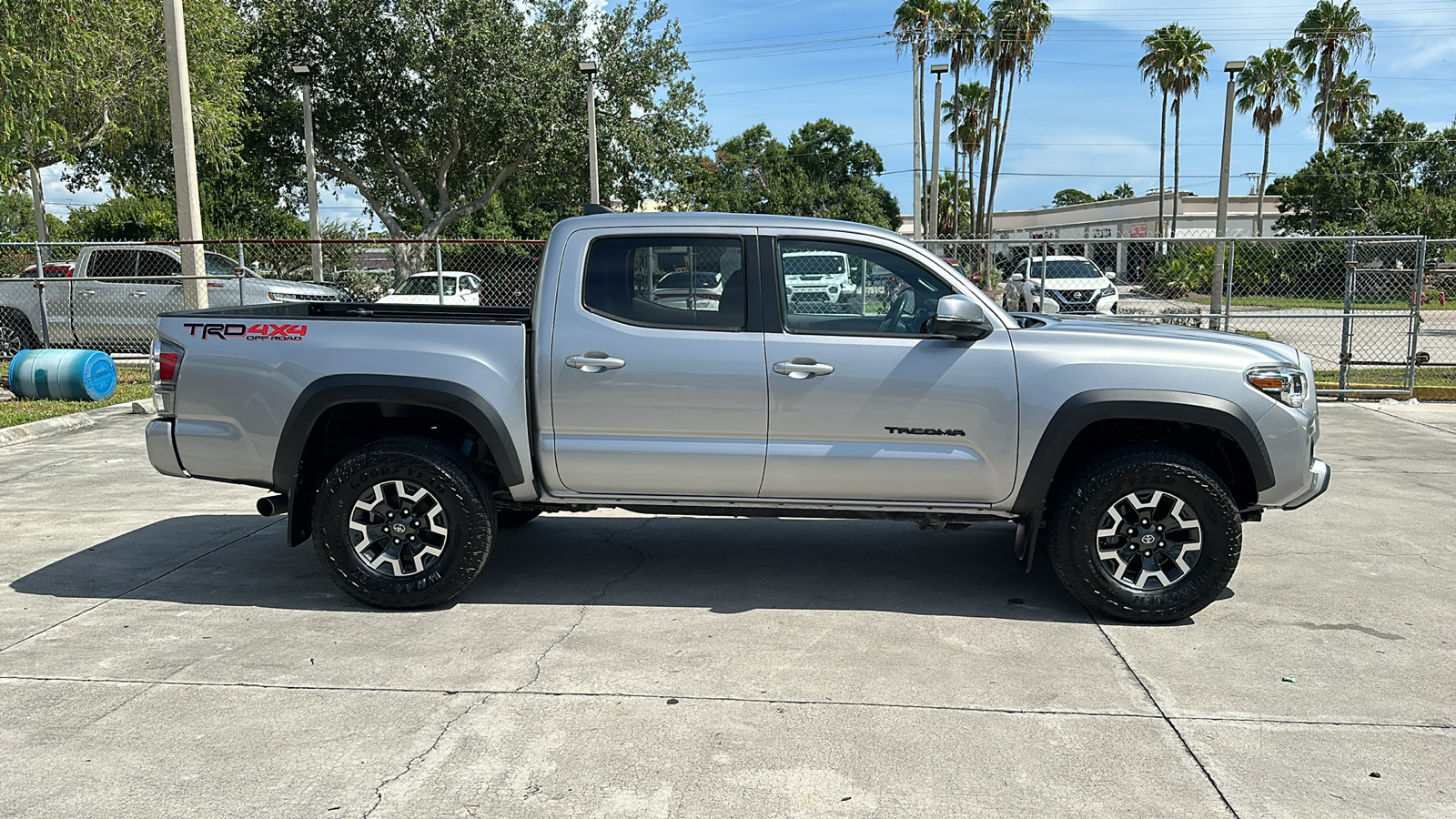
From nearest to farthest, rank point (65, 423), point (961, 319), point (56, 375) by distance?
point (961, 319) → point (65, 423) → point (56, 375)

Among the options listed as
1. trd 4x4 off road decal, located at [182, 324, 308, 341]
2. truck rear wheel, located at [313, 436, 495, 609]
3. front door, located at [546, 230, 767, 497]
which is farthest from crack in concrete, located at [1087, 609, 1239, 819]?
trd 4x4 off road decal, located at [182, 324, 308, 341]

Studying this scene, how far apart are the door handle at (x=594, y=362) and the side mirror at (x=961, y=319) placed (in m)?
1.48

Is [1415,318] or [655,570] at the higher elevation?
[1415,318]

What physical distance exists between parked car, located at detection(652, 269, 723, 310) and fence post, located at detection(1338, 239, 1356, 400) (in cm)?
1029

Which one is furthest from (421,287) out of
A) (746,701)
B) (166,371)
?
(746,701)

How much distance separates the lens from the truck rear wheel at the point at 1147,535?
503 cm

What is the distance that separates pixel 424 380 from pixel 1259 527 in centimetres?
529

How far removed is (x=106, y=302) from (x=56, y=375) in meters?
3.96

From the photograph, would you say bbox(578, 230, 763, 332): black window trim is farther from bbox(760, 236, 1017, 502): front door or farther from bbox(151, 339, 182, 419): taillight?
bbox(151, 339, 182, 419): taillight

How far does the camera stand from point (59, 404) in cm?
1258

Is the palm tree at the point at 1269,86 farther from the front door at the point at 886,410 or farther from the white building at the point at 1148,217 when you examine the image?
the front door at the point at 886,410

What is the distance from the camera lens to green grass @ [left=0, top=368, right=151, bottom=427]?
11.4 m

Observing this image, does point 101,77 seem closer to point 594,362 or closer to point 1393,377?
point 594,362

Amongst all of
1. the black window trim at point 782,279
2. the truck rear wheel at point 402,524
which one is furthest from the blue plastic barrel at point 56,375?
→ the black window trim at point 782,279
